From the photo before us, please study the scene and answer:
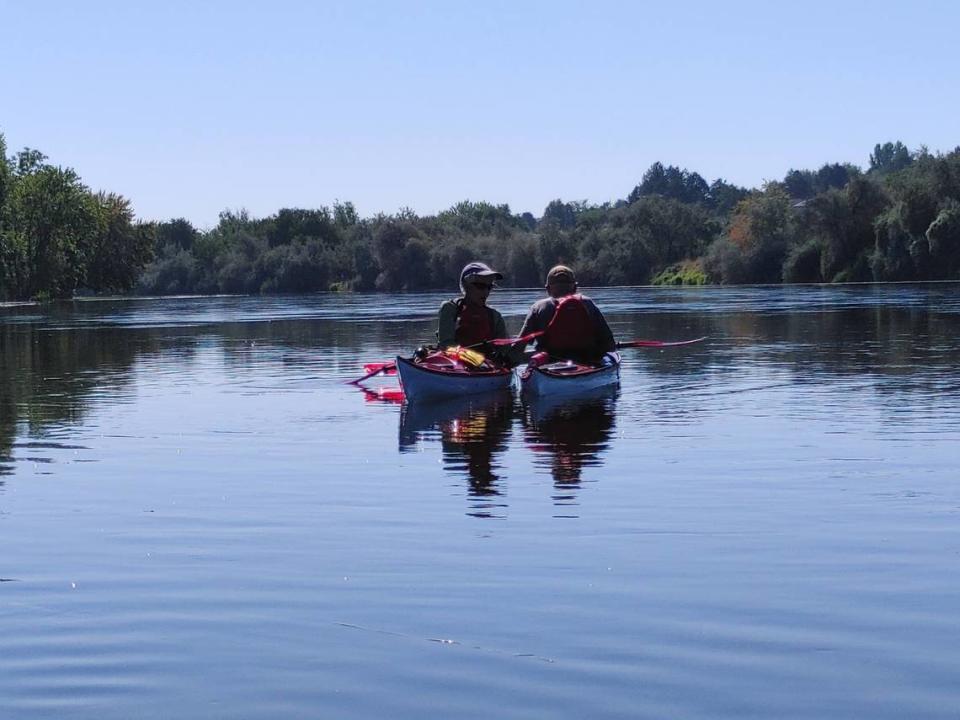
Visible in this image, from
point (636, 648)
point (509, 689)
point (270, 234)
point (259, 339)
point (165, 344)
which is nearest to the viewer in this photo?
point (509, 689)

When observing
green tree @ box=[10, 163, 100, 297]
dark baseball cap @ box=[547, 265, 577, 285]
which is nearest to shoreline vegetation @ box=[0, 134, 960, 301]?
green tree @ box=[10, 163, 100, 297]

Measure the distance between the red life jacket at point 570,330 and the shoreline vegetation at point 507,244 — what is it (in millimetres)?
80969

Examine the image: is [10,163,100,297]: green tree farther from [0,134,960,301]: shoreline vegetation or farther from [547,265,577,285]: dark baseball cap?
[547,265,577,285]: dark baseball cap

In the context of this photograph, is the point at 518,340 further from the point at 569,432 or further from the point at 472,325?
the point at 569,432

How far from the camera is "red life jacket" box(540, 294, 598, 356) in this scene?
82.5 feet

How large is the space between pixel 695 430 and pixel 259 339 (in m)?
32.3

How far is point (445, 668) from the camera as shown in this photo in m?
7.93

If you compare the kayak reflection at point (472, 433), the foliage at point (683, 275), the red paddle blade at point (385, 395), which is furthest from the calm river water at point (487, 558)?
the foliage at point (683, 275)

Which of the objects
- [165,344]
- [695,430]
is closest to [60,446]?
[695,430]

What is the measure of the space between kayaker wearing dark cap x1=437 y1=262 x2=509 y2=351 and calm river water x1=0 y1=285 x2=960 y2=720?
155 centimetres

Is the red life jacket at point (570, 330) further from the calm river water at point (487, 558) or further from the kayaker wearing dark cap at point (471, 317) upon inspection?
the calm river water at point (487, 558)

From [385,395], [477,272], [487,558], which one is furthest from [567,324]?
[487,558]

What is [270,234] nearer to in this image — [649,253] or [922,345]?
[649,253]

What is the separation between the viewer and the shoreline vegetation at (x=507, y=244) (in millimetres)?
106938
